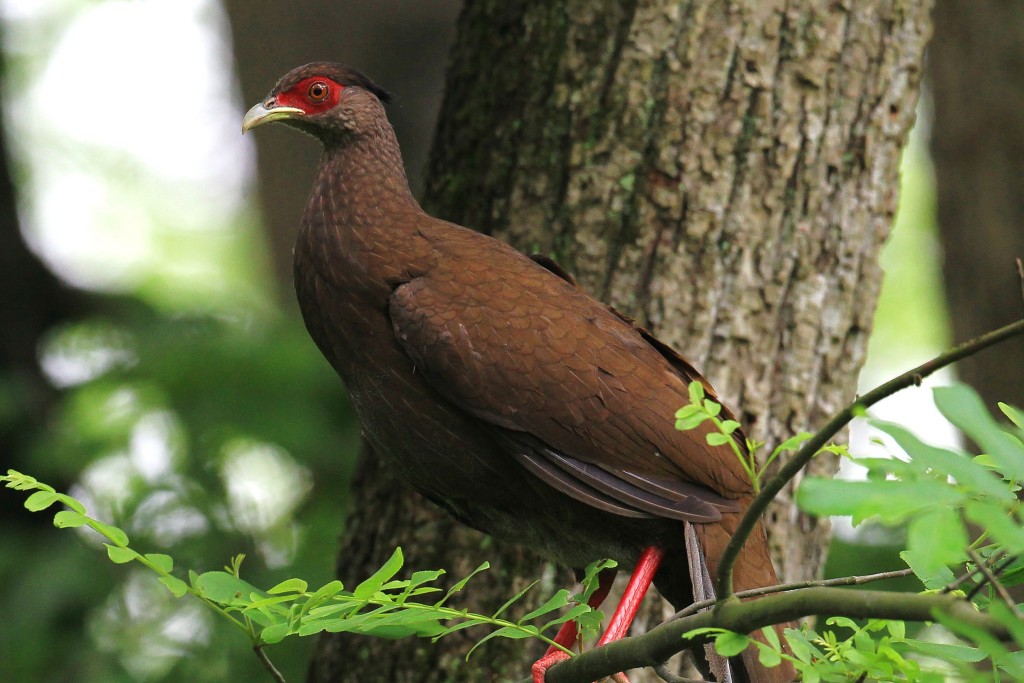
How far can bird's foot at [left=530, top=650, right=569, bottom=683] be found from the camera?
2.56 meters

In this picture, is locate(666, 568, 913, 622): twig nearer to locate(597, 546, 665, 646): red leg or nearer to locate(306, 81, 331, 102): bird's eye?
locate(597, 546, 665, 646): red leg

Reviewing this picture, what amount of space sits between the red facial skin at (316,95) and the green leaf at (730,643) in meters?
2.03

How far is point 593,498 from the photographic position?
2.68m

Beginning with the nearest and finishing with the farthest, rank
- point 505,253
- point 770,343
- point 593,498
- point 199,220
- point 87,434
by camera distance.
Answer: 1. point 593,498
2. point 505,253
3. point 770,343
4. point 87,434
5. point 199,220

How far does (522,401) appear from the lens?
2707 millimetres

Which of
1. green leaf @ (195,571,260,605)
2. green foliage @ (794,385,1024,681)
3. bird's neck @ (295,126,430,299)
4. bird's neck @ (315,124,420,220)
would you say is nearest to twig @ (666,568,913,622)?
green foliage @ (794,385,1024,681)

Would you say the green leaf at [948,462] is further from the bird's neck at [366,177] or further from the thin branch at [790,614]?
the bird's neck at [366,177]

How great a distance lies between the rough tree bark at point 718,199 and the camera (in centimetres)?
349

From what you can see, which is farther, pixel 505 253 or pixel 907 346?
pixel 907 346

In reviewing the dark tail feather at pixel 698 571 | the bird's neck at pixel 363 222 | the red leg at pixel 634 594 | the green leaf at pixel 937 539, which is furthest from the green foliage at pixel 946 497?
the bird's neck at pixel 363 222

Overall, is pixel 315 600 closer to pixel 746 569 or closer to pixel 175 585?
pixel 175 585

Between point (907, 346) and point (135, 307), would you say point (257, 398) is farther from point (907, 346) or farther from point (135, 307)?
point (907, 346)

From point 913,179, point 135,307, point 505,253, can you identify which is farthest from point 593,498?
point 913,179

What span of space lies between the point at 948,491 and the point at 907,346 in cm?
1403
